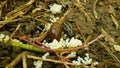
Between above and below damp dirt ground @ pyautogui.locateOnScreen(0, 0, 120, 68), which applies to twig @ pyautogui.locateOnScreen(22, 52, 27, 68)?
below

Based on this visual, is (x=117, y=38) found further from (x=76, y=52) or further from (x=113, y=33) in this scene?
(x=76, y=52)

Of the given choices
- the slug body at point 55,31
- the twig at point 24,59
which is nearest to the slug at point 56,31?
the slug body at point 55,31

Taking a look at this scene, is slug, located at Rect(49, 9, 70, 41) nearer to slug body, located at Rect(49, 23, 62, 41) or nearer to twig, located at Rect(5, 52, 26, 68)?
slug body, located at Rect(49, 23, 62, 41)

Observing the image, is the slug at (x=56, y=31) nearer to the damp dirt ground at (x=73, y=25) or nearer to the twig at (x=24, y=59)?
the damp dirt ground at (x=73, y=25)

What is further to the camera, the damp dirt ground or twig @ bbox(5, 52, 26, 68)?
the damp dirt ground

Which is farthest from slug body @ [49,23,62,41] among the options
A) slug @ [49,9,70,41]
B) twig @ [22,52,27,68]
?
twig @ [22,52,27,68]

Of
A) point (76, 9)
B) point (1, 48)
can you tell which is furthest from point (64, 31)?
point (1, 48)

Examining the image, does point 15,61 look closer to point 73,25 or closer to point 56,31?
point 56,31
